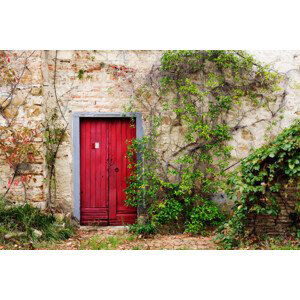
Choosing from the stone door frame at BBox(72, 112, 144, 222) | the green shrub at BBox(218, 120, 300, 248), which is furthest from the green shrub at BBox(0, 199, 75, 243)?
the green shrub at BBox(218, 120, 300, 248)

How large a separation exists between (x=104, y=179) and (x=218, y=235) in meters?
2.41

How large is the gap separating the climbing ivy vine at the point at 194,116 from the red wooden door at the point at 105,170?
0.30m

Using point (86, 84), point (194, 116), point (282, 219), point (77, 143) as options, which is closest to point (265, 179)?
point (282, 219)

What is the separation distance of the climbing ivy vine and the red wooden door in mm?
297

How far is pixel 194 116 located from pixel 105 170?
194 cm

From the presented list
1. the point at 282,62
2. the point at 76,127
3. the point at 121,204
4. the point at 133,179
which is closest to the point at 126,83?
the point at 76,127

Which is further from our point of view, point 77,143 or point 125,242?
point 77,143

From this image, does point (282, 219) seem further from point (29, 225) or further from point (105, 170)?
point (29, 225)

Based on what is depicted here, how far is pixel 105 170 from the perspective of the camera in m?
7.17

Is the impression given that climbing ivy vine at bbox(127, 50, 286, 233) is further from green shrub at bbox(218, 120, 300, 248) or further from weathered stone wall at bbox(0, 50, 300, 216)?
green shrub at bbox(218, 120, 300, 248)

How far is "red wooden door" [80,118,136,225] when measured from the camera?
7129 millimetres

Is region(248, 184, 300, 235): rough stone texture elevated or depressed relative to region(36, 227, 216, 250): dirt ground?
elevated

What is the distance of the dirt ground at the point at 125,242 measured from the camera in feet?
18.8

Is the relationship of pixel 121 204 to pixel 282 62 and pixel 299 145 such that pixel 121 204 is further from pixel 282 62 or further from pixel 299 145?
pixel 282 62
